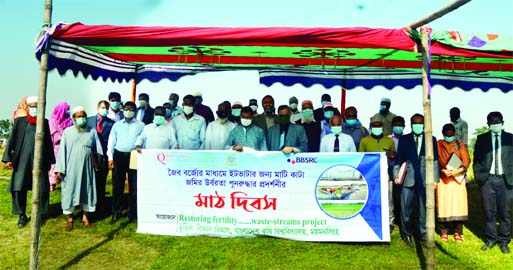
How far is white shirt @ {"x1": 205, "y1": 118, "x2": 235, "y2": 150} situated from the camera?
614cm

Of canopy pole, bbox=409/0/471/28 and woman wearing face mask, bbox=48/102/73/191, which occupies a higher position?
canopy pole, bbox=409/0/471/28

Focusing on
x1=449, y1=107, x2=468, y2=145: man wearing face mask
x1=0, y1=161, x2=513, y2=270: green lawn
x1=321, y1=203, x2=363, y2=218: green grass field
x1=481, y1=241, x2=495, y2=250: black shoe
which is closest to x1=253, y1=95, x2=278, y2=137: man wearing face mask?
x1=321, y1=203, x2=363, y2=218: green grass field

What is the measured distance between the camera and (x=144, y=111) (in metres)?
7.65

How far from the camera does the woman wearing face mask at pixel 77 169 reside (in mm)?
5691

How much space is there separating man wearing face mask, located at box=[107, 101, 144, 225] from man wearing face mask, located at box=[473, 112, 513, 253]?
496 centimetres

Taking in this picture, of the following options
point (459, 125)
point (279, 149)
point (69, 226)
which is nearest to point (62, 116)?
point (69, 226)

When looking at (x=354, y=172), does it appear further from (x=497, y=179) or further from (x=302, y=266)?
(x=497, y=179)

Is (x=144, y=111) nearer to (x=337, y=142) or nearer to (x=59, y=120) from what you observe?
(x=59, y=120)

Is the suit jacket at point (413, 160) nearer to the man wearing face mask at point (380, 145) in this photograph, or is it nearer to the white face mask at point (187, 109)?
the man wearing face mask at point (380, 145)

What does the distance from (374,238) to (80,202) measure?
414cm

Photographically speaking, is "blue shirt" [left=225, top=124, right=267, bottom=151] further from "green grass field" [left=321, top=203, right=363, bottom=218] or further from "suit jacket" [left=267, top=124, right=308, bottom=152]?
"green grass field" [left=321, top=203, right=363, bottom=218]

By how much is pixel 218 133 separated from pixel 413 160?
2828 millimetres

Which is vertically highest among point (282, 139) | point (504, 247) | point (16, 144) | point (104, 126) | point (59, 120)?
point (59, 120)

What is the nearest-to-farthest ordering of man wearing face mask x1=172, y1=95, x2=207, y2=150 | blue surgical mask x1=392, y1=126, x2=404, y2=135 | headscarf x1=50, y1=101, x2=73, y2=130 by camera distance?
blue surgical mask x1=392, y1=126, x2=404, y2=135, man wearing face mask x1=172, y1=95, x2=207, y2=150, headscarf x1=50, y1=101, x2=73, y2=130
